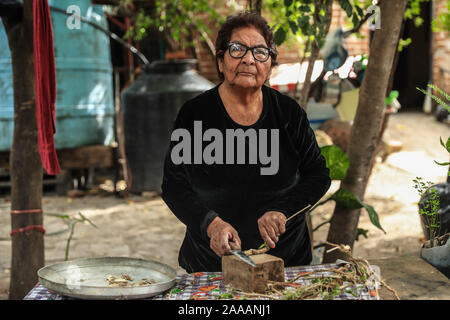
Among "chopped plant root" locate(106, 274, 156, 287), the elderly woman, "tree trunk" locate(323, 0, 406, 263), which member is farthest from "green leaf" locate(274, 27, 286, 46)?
"chopped plant root" locate(106, 274, 156, 287)

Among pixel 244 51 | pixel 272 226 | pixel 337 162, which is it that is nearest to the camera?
pixel 272 226

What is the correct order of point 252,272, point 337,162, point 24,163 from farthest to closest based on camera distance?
point 24,163, point 337,162, point 252,272

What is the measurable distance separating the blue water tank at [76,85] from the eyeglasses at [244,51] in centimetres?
515

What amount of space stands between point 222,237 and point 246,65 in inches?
24.3

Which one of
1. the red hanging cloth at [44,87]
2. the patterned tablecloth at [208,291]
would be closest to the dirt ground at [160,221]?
the patterned tablecloth at [208,291]

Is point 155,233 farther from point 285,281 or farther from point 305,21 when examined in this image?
point 285,281

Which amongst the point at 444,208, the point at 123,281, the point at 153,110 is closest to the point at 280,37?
the point at 444,208

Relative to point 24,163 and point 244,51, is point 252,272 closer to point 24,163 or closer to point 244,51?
point 244,51

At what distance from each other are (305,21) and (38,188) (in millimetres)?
1740

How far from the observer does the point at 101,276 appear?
1777mm

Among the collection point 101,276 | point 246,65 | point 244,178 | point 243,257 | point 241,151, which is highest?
point 246,65

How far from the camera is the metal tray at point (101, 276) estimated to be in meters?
1.51

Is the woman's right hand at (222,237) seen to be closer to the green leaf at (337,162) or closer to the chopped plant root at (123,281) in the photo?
the chopped plant root at (123,281)
